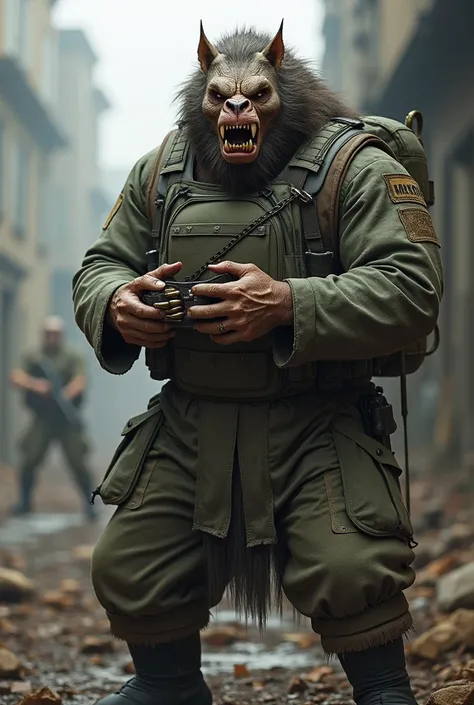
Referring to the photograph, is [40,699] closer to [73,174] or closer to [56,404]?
[56,404]

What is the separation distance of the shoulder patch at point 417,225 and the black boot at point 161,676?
1.21 m

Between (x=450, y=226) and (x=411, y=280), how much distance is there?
11.1 meters

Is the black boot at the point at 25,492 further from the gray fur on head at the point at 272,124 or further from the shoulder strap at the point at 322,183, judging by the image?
the shoulder strap at the point at 322,183

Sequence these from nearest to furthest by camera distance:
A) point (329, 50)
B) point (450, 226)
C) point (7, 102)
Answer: point (450, 226), point (7, 102), point (329, 50)

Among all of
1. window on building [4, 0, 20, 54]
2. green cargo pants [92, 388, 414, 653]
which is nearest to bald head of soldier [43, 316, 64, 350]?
green cargo pants [92, 388, 414, 653]

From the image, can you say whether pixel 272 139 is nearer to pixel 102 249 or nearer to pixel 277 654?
pixel 102 249

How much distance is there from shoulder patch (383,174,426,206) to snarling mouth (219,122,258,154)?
13.6 inches

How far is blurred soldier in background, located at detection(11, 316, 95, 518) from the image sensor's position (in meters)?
10.9

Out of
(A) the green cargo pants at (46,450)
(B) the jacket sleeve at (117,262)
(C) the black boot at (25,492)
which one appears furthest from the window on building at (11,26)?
(B) the jacket sleeve at (117,262)

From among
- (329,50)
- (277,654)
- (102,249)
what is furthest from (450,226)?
(329,50)

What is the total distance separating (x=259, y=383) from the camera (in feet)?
10.3

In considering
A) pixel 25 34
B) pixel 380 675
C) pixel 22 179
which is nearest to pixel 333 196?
pixel 380 675

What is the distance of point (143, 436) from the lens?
331cm

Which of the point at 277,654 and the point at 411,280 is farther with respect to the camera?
the point at 277,654
